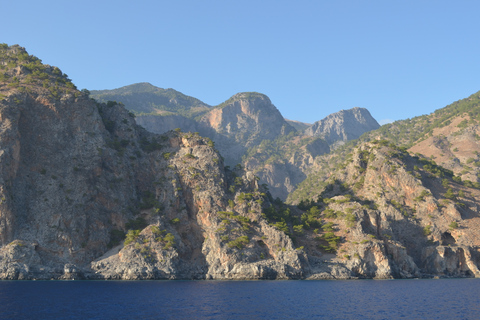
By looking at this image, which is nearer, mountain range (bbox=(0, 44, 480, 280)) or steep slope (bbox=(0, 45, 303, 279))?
steep slope (bbox=(0, 45, 303, 279))

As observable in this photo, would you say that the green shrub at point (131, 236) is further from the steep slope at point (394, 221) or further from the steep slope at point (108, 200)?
the steep slope at point (394, 221)

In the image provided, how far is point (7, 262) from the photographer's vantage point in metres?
111

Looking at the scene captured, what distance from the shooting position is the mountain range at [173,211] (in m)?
126

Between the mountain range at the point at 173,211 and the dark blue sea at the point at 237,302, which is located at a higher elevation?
the mountain range at the point at 173,211

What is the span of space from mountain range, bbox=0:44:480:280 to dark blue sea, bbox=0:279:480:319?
82.7 feet

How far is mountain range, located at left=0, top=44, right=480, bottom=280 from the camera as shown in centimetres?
12556

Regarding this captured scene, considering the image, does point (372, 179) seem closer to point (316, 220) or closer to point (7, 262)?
point (316, 220)

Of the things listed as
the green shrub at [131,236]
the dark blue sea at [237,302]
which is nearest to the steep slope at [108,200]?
the green shrub at [131,236]

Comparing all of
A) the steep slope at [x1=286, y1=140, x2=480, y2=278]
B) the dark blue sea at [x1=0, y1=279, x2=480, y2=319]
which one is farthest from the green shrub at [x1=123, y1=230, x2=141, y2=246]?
the steep slope at [x1=286, y1=140, x2=480, y2=278]

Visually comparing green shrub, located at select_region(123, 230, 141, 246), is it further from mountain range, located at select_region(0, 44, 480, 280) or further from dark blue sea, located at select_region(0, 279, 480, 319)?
dark blue sea, located at select_region(0, 279, 480, 319)

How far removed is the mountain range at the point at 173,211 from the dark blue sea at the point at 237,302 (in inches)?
992

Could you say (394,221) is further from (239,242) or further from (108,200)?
(108,200)

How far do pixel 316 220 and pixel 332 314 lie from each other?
90.7m

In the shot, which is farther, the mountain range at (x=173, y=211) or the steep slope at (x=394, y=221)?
the steep slope at (x=394, y=221)
